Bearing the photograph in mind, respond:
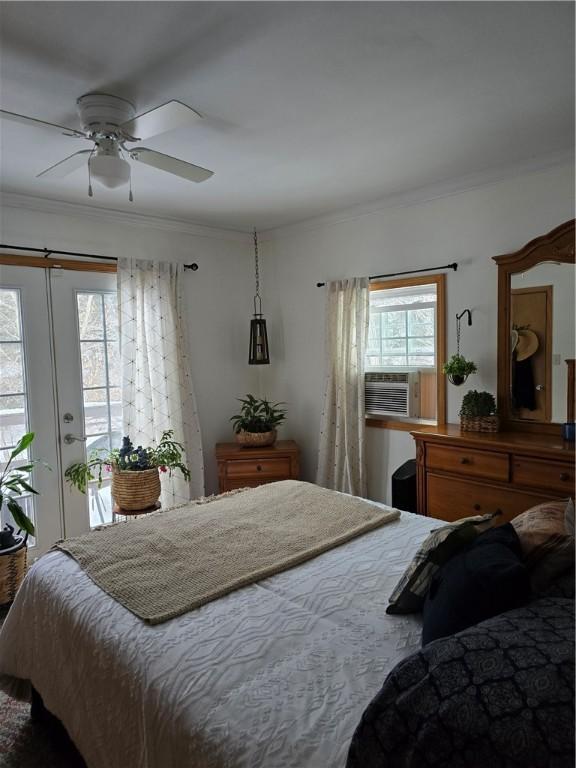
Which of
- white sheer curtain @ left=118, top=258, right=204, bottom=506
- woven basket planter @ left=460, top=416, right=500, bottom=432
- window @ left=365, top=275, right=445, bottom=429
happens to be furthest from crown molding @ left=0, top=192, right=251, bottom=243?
woven basket planter @ left=460, top=416, right=500, bottom=432

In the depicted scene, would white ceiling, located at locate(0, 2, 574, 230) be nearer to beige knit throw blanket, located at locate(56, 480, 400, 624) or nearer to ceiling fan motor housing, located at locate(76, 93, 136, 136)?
ceiling fan motor housing, located at locate(76, 93, 136, 136)

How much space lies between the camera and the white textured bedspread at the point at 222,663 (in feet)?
3.68

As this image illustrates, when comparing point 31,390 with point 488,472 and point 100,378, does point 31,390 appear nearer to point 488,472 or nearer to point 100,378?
point 100,378

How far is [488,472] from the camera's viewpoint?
9.31 feet

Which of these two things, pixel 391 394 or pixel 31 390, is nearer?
pixel 31 390

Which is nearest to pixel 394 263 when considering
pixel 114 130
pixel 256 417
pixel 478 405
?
pixel 478 405

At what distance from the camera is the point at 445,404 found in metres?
3.44

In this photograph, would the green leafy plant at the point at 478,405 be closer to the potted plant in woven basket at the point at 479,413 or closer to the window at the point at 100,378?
the potted plant in woven basket at the point at 479,413

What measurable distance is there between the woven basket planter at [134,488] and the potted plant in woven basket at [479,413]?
207 cm

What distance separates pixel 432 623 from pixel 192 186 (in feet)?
9.35

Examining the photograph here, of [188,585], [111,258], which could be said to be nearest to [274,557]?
[188,585]

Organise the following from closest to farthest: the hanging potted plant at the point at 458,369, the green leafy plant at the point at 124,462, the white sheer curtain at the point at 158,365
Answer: the hanging potted plant at the point at 458,369, the green leafy plant at the point at 124,462, the white sheer curtain at the point at 158,365

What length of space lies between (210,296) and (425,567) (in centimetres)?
327

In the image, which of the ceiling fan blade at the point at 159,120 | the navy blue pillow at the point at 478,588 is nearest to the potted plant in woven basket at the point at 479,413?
the navy blue pillow at the point at 478,588
